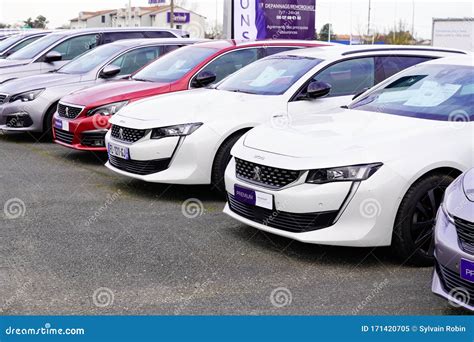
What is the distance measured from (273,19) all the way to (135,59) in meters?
5.76

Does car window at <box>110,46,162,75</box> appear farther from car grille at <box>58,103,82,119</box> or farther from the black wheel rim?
the black wheel rim

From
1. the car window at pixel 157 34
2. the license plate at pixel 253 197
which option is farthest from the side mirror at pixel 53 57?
the license plate at pixel 253 197

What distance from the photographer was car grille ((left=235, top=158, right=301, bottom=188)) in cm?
541

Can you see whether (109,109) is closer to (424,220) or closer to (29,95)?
(29,95)

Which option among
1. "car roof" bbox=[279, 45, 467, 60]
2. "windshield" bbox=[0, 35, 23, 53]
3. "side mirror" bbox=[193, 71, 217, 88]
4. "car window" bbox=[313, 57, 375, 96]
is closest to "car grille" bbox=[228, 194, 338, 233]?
"car window" bbox=[313, 57, 375, 96]

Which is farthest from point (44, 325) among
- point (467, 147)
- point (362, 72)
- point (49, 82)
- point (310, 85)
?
point (49, 82)

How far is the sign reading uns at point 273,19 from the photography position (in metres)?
15.5

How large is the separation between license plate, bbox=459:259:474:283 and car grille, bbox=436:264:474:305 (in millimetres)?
34

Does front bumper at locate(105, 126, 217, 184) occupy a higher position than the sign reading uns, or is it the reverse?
the sign reading uns

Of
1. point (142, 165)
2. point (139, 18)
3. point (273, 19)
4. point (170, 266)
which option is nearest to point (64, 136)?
point (142, 165)

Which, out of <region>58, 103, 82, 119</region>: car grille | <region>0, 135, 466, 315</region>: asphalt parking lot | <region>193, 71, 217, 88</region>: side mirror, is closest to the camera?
<region>0, 135, 466, 315</region>: asphalt parking lot

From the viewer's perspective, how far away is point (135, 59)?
37.3ft

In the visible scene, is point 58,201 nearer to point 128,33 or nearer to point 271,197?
point 271,197

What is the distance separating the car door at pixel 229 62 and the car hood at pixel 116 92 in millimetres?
504
